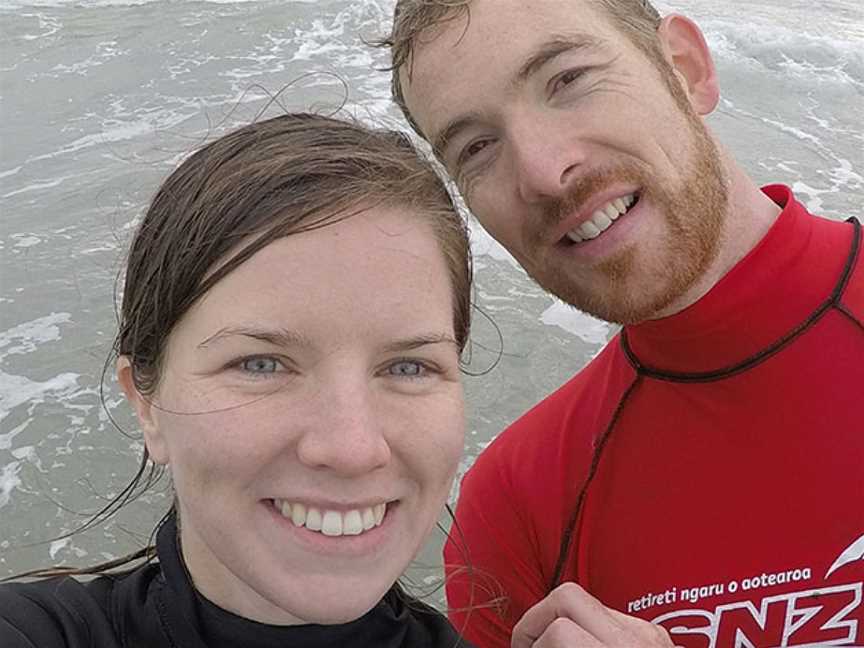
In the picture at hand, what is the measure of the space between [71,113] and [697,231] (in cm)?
767

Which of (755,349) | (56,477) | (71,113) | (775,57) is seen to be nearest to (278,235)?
(755,349)

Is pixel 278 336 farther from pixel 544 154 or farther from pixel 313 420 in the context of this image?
pixel 544 154

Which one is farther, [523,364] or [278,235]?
[523,364]

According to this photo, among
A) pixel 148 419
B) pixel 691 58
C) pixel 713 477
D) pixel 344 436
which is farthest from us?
pixel 691 58

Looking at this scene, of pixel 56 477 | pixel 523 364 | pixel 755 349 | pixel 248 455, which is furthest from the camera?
pixel 523 364

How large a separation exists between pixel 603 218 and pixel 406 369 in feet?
3.16

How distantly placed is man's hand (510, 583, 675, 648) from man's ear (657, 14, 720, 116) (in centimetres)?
149

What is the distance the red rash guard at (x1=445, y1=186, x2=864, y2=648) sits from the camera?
2105mm

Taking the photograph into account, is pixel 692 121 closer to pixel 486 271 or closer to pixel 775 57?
pixel 486 271

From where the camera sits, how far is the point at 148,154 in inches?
300

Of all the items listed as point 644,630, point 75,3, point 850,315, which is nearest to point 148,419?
point 644,630

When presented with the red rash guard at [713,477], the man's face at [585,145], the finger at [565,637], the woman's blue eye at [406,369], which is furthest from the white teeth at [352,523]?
the man's face at [585,145]

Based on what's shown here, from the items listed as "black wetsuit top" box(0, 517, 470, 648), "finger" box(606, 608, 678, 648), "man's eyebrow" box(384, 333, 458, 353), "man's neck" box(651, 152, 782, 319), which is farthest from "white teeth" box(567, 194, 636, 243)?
"black wetsuit top" box(0, 517, 470, 648)

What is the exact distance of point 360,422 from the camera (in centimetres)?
148
